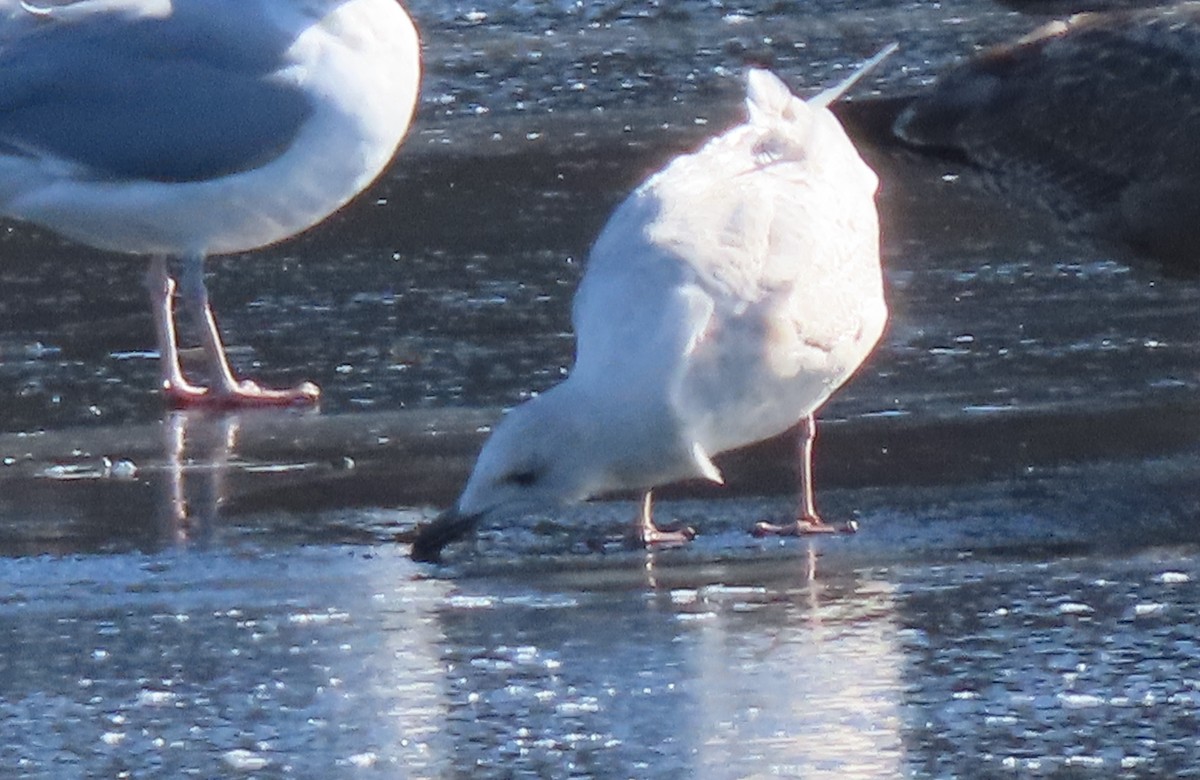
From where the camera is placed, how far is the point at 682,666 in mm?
4344

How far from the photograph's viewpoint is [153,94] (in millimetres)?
6898

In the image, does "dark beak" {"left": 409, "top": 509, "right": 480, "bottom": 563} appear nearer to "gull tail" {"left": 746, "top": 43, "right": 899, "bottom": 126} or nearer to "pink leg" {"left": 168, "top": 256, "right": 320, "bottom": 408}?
"gull tail" {"left": 746, "top": 43, "right": 899, "bottom": 126}

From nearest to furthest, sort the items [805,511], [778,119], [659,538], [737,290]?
[737,290]
[659,538]
[805,511]
[778,119]

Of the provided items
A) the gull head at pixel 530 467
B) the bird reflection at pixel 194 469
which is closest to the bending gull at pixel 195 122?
the bird reflection at pixel 194 469

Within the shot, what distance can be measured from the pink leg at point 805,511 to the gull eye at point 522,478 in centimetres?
65

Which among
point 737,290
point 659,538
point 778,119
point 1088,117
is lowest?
point 659,538

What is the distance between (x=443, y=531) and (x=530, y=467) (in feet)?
0.70

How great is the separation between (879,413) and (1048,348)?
2.28 feet

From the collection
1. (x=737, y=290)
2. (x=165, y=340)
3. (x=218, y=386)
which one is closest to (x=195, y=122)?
(x=165, y=340)

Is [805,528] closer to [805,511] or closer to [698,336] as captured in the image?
[805,511]

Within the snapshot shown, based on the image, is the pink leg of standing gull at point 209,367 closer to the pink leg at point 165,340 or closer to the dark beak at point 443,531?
the pink leg at point 165,340

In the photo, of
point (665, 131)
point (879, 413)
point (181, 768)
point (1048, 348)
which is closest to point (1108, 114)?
point (1048, 348)

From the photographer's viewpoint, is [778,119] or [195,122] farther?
[195,122]

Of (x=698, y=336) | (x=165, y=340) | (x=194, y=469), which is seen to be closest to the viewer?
(x=698, y=336)
